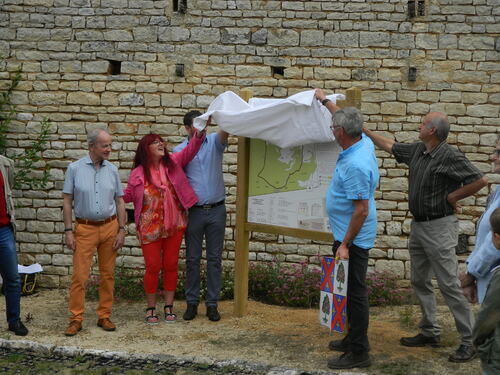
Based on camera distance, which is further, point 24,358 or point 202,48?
point 202,48

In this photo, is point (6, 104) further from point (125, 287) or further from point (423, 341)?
point (423, 341)

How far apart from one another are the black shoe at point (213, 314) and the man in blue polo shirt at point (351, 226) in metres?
1.62

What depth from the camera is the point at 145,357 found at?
4766mm

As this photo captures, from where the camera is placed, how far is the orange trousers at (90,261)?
5477 millimetres

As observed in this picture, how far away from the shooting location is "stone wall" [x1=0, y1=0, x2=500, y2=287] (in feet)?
23.9

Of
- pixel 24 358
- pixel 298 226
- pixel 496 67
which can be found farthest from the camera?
pixel 496 67

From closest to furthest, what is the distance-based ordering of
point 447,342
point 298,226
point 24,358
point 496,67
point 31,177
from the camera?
point 24,358
point 447,342
point 298,226
point 496,67
point 31,177

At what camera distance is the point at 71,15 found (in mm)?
7633

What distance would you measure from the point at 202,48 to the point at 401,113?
8.20 ft

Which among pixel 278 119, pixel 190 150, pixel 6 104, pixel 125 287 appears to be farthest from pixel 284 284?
pixel 6 104

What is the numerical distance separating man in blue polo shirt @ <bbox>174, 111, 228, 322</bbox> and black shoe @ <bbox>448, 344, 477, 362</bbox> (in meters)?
2.22

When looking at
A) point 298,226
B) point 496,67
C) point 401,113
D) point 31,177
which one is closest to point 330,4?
point 401,113

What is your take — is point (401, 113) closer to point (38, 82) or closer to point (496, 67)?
point (496, 67)

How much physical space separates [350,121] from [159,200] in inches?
82.5
